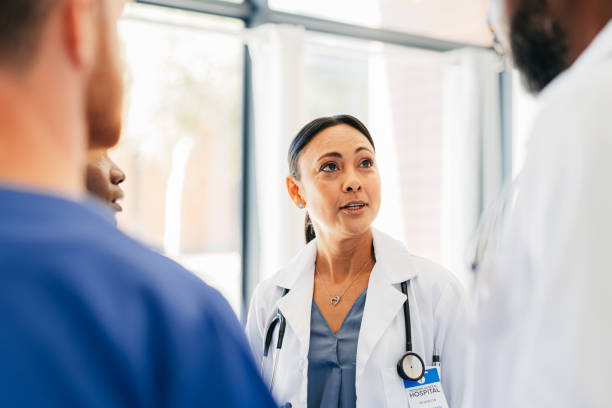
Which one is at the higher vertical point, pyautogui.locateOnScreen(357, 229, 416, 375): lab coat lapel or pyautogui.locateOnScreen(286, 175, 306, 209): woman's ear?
pyautogui.locateOnScreen(286, 175, 306, 209): woman's ear

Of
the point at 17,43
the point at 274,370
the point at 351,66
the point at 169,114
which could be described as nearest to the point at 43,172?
the point at 17,43

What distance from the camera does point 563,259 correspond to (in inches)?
26.6

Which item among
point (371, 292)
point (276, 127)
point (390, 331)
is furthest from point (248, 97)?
point (390, 331)

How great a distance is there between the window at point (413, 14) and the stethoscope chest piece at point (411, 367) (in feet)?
8.49

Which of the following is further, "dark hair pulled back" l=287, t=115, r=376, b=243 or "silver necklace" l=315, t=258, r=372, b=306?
"dark hair pulled back" l=287, t=115, r=376, b=243

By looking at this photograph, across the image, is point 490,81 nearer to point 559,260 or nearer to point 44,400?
point 559,260

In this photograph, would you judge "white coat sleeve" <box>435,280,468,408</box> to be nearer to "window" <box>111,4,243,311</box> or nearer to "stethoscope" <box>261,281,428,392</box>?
"stethoscope" <box>261,281,428,392</box>

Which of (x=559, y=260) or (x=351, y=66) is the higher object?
(x=351, y=66)

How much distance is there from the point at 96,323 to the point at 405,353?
1.26 meters

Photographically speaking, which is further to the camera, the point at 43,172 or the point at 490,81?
the point at 490,81

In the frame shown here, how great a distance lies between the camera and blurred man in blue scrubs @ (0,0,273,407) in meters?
0.44

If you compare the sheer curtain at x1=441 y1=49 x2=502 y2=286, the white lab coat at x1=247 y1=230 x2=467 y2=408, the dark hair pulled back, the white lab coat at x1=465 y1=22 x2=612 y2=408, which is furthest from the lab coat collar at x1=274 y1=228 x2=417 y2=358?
the sheer curtain at x1=441 y1=49 x2=502 y2=286

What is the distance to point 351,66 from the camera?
12.8ft

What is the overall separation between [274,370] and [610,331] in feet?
3.86
